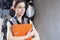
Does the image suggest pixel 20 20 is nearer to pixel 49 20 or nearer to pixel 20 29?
pixel 20 29

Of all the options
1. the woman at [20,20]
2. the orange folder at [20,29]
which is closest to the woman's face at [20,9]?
the woman at [20,20]

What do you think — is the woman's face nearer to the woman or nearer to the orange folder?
the woman

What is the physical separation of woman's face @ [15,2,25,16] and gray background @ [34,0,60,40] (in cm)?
15

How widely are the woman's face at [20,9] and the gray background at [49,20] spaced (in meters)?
0.15

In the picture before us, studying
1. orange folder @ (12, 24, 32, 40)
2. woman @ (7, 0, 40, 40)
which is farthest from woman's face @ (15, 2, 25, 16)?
orange folder @ (12, 24, 32, 40)

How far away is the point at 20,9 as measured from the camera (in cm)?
166

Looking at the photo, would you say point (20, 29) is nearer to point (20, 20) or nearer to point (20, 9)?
point (20, 20)

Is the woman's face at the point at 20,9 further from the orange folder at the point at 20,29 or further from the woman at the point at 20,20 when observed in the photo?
the orange folder at the point at 20,29

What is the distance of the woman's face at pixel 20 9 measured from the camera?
1.65 metres

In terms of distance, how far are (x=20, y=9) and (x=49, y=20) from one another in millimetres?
315

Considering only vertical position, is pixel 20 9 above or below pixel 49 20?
above

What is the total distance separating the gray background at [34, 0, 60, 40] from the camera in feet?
5.62

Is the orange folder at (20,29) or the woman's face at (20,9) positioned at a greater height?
the woman's face at (20,9)

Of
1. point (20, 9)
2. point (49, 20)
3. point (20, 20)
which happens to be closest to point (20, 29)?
point (20, 20)
